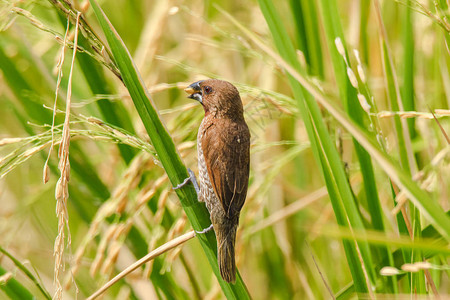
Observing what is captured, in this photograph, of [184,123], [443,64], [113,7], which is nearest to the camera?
[184,123]

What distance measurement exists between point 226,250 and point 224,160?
1.18 ft

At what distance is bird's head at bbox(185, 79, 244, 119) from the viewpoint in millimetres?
2227

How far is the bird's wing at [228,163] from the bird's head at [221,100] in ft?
0.28

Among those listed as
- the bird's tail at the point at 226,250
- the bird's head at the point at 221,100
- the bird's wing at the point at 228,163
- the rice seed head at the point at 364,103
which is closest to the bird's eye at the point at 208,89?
the bird's head at the point at 221,100

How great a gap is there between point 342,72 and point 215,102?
0.59 m

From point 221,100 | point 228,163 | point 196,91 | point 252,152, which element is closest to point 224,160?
point 228,163

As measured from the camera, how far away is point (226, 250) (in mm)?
1962

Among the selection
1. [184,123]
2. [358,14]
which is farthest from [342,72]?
[358,14]

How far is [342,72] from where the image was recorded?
1871mm

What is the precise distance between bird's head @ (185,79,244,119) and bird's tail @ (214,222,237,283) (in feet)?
1.57

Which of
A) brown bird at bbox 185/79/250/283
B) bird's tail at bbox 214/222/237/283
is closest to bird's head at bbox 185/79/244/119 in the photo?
brown bird at bbox 185/79/250/283

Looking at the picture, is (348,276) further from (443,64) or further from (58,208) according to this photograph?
(58,208)

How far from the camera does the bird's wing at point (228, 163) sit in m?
2.07

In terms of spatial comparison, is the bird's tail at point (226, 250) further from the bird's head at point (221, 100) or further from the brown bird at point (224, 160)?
the bird's head at point (221, 100)
